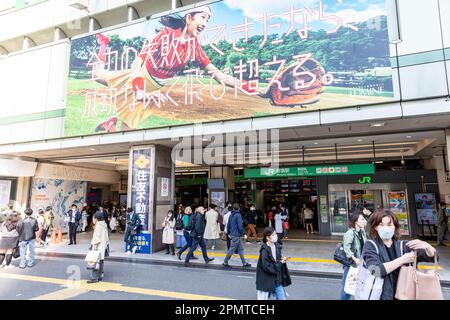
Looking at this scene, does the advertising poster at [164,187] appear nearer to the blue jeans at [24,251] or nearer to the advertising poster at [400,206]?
the blue jeans at [24,251]

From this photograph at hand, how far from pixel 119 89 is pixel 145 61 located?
1.40 metres

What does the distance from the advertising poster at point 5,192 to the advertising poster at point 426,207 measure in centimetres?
1838

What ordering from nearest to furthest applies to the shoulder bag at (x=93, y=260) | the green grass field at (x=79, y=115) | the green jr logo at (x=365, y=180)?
the shoulder bag at (x=93, y=260) < the green grass field at (x=79, y=115) < the green jr logo at (x=365, y=180)

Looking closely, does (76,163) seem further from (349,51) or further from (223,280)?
(349,51)

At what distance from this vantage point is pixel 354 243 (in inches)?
174

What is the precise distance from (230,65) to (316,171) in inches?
197

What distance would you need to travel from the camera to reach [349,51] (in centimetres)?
768

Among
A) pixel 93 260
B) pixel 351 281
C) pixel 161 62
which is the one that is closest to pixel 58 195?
pixel 161 62

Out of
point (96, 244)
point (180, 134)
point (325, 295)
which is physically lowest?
point (325, 295)

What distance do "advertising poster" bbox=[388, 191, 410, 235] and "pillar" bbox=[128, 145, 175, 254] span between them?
9832 millimetres

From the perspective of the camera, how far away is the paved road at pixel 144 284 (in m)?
5.50

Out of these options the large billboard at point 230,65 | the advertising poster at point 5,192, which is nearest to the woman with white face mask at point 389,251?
the large billboard at point 230,65

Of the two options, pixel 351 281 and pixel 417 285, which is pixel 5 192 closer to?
pixel 351 281
